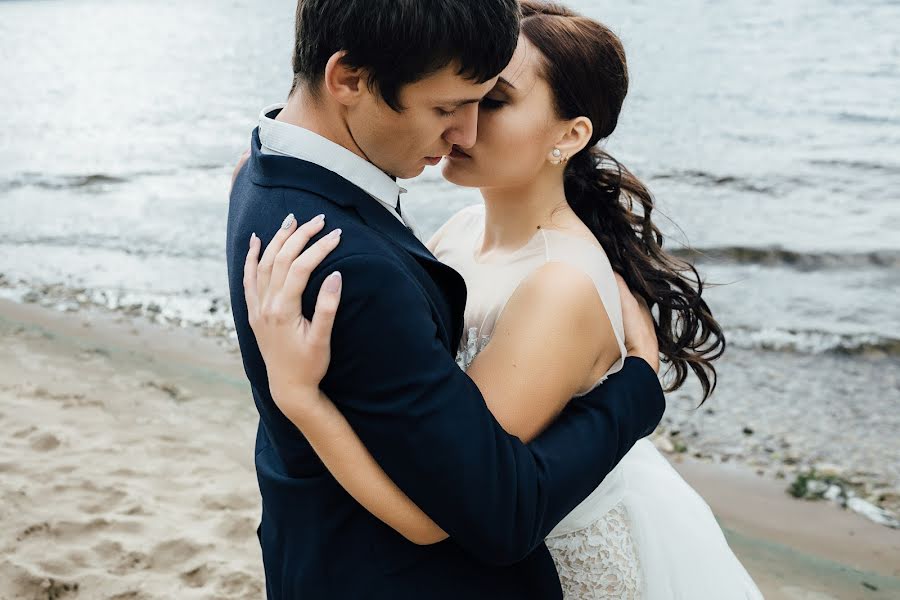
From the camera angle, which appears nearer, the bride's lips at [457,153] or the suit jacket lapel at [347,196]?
the suit jacket lapel at [347,196]

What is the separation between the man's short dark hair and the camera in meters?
1.73

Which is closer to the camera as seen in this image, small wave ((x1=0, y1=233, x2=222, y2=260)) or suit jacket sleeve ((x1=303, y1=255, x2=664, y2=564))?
suit jacket sleeve ((x1=303, y1=255, x2=664, y2=564))

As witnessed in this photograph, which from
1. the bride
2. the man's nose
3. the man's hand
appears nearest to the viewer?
the man's nose

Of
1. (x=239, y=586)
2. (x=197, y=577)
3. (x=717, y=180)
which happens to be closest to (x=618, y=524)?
(x=239, y=586)

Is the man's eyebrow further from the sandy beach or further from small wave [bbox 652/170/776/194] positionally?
small wave [bbox 652/170/776/194]

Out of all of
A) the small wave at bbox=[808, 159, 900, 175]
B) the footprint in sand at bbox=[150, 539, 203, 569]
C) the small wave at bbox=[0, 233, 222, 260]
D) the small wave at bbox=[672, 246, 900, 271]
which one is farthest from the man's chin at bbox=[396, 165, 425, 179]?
the small wave at bbox=[808, 159, 900, 175]

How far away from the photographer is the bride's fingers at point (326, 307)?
164 cm

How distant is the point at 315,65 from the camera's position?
1.88 m

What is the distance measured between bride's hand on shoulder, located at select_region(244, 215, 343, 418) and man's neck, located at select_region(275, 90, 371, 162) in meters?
0.26

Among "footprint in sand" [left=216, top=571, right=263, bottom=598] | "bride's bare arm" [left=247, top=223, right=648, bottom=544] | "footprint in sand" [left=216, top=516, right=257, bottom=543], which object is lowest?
"footprint in sand" [left=216, top=516, right=257, bottom=543]

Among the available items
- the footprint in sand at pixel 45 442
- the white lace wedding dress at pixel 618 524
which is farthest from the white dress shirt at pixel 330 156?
the footprint in sand at pixel 45 442

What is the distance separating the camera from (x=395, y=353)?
Answer: 1.64 metres

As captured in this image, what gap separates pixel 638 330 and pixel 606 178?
24.1 inches

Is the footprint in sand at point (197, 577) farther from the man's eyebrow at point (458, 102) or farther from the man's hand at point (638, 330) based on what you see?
the man's eyebrow at point (458, 102)
